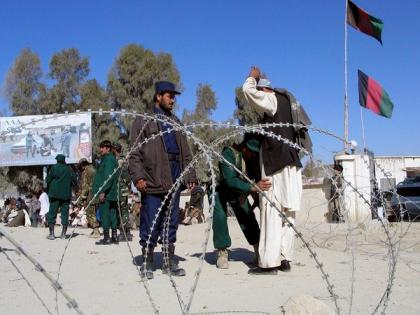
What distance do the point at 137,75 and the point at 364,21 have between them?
22.2 metres

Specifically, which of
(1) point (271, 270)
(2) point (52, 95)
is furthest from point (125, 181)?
(2) point (52, 95)

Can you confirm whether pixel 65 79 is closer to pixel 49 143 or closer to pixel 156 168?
pixel 49 143

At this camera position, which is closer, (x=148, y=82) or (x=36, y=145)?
(x=36, y=145)

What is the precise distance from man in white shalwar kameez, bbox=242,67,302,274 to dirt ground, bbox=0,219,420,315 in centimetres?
19

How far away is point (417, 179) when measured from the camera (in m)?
15.7

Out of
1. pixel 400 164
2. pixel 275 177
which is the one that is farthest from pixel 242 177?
pixel 400 164

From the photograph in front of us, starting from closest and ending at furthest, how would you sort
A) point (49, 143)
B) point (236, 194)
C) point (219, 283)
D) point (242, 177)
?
point (219, 283), point (242, 177), point (236, 194), point (49, 143)

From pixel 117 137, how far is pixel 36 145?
24.8 ft

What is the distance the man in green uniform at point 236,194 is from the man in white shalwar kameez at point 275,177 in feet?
0.73

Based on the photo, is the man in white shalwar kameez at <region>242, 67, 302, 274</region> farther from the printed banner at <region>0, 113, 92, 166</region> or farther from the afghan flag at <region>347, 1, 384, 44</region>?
the printed banner at <region>0, 113, 92, 166</region>

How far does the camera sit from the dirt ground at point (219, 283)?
3.52 metres

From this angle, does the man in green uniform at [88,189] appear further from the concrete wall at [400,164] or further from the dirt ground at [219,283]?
the concrete wall at [400,164]

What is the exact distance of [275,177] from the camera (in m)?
4.82

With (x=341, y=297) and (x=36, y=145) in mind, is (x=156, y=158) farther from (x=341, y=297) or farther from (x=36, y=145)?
(x=36, y=145)
